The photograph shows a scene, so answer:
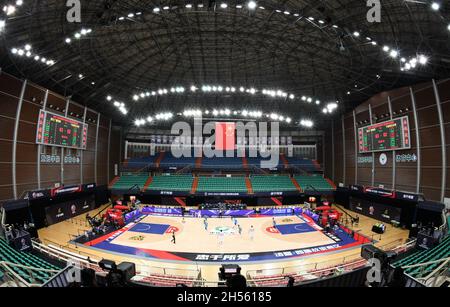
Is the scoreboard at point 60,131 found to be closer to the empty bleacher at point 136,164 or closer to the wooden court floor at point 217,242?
the wooden court floor at point 217,242

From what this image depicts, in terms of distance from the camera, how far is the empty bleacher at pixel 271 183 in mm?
36719

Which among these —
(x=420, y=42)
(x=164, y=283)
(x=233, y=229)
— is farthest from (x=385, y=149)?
(x=164, y=283)

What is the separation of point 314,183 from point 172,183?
82.6ft

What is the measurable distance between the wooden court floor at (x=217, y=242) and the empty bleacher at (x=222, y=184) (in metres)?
8.27

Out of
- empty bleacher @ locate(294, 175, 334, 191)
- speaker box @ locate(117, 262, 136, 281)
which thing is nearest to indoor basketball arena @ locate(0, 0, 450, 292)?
speaker box @ locate(117, 262, 136, 281)

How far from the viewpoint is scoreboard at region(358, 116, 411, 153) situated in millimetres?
25445

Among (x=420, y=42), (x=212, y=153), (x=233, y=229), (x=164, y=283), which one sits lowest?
(x=233, y=229)

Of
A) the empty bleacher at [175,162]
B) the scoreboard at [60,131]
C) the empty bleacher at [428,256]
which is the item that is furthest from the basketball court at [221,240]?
the empty bleacher at [175,162]

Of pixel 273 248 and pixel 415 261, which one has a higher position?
pixel 415 261

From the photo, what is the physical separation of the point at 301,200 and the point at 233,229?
16856mm

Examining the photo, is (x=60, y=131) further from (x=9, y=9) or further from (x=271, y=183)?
(x=271, y=183)

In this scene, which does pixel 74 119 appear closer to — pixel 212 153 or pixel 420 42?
pixel 212 153

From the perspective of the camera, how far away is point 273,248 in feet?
64.8

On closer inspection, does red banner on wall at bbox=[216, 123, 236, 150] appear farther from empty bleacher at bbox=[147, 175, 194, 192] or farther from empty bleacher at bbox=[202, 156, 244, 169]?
empty bleacher at bbox=[147, 175, 194, 192]
